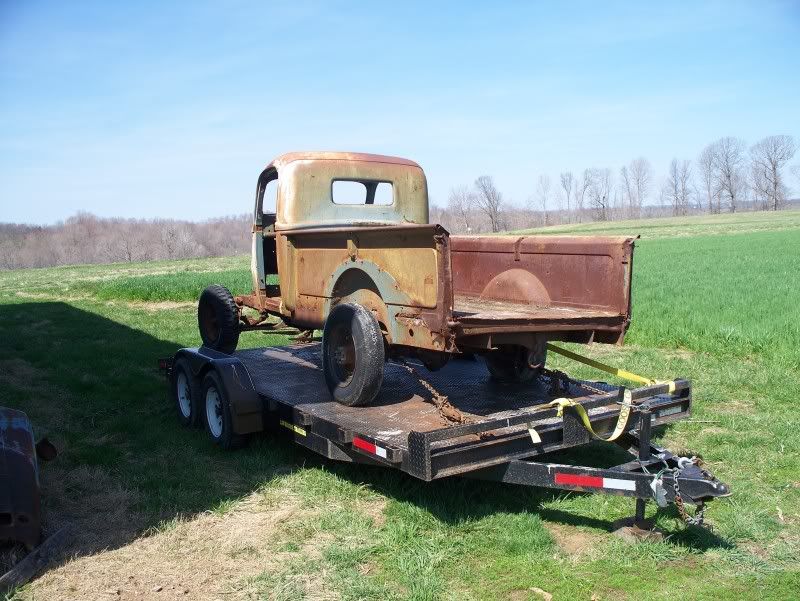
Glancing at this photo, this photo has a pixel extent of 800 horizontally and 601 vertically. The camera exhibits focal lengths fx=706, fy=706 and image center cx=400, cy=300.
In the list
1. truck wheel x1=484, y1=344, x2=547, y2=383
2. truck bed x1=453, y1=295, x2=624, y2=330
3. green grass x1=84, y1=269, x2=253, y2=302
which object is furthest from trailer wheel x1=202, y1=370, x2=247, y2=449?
green grass x1=84, y1=269, x2=253, y2=302

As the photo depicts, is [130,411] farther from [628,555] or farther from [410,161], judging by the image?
[628,555]

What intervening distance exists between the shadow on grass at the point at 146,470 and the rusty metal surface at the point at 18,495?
336mm

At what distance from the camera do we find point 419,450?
12.9 feet

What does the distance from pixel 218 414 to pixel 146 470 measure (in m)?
0.76

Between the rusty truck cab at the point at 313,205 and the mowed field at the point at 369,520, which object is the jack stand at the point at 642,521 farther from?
the rusty truck cab at the point at 313,205

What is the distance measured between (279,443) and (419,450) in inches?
94.8

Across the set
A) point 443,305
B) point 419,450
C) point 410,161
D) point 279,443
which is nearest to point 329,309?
point 279,443

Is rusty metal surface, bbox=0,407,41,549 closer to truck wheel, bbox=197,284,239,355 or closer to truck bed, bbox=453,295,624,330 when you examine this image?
truck bed, bbox=453,295,624,330

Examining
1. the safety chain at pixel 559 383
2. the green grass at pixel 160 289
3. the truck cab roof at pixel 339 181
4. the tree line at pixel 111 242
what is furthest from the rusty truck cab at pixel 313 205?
the tree line at pixel 111 242

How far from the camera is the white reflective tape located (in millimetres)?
3869

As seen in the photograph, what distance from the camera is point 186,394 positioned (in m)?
6.69

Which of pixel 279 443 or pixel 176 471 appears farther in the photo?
pixel 279 443

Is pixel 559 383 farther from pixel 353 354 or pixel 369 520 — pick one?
pixel 369 520

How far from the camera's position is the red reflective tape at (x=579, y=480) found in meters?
3.99
